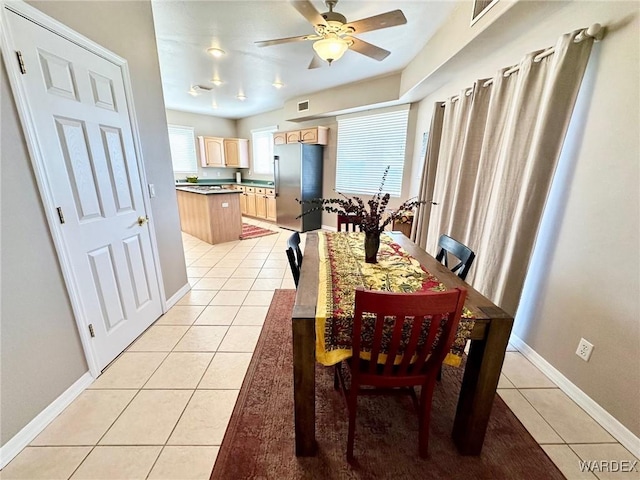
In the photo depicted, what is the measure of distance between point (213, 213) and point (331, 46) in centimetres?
323

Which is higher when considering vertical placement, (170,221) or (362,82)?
(362,82)

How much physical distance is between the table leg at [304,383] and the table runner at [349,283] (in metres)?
0.04

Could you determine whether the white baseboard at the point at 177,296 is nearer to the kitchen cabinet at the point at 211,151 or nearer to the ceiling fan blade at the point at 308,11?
the ceiling fan blade at the point at 308,11

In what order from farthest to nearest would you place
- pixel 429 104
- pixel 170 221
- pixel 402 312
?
pixel 429 104 → pixel 170 221 → pixel 402 312

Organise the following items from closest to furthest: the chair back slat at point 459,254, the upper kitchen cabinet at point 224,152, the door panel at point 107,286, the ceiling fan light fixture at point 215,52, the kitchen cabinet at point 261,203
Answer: the chair back slat at point 459,254, the door panel at point 107,286, the ceiling fan light fixture at point 215,52, the kitchen cabinet at point 261,203, the upper kitchen cabinet at point 224,152

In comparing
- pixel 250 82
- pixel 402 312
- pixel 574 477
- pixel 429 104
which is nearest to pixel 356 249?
pixel 402 312

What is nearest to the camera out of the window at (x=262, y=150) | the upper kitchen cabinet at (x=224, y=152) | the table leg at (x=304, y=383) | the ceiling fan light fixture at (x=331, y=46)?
the table leg at (x=304, y=383)

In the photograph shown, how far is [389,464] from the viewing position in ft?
3.93

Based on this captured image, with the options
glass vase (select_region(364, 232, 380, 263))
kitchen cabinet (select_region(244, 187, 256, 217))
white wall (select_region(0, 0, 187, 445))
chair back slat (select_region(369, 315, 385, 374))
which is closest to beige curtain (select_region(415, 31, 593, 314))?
glass vase (select_region(364, 232, 380, 263))

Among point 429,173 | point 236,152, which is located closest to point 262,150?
point 236,152

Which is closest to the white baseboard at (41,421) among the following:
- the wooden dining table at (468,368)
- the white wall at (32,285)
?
the white wall at (32,285)

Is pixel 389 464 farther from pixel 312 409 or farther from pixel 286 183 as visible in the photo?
pixel 286 183

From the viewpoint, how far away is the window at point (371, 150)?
428 cm

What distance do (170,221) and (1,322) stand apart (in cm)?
147
